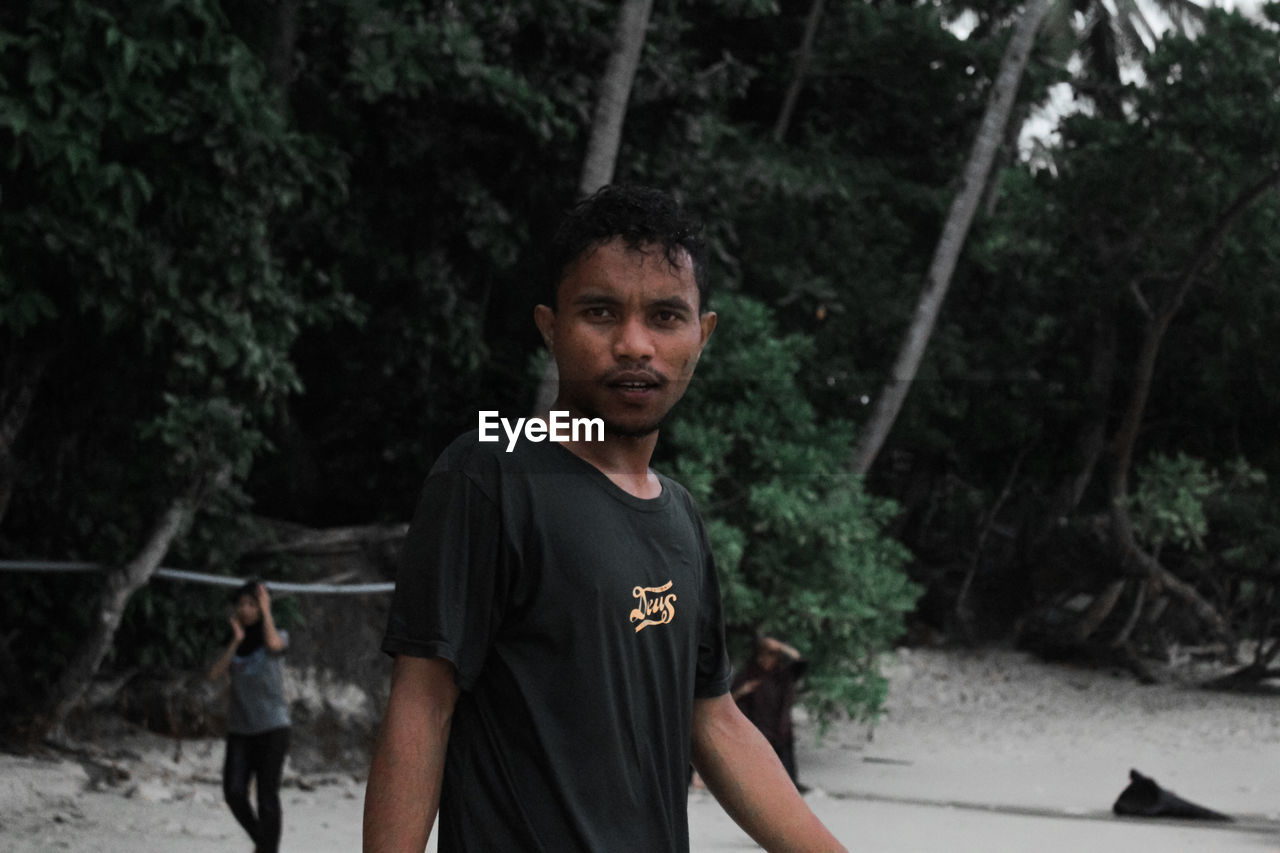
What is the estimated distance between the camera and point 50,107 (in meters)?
8.05

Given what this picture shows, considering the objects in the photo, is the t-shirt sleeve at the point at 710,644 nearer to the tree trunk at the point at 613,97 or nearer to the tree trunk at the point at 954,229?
the tree trunk at the point at 613,97

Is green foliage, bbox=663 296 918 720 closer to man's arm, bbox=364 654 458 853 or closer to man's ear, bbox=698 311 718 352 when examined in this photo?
man's ear, bbox=698 311 718 352

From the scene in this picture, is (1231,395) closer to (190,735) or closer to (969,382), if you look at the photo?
(969,382)

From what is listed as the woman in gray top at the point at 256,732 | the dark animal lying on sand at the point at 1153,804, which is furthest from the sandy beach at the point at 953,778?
the woman in gray top at the point at 256,732

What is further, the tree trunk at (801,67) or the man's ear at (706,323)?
the tree trunk at (801,67)

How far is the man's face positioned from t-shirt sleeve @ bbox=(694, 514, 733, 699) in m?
0.26

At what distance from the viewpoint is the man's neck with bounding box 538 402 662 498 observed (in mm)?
1819

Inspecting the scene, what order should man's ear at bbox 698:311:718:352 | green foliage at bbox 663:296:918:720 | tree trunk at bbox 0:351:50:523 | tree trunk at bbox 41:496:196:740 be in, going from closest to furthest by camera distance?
man's ear at bbox 698:311:718:352, tree trunk at bbox 0:351:50:523, tree trunk at bbox 41:496:196:740, green foliage at bbox 663:296:918:720

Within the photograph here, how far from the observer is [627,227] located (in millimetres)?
1780

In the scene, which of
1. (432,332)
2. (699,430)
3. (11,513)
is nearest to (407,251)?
(432,332)

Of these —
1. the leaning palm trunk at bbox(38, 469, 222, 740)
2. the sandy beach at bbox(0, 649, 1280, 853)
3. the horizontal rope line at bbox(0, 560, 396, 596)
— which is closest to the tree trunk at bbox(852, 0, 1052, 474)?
the sandy beach at bbox(0, 649, 1280, 853)

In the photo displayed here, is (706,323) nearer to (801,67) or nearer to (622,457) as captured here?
(622,457)

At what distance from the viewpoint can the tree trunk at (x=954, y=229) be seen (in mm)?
15242

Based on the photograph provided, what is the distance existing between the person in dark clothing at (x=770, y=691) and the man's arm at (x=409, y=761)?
963cm
